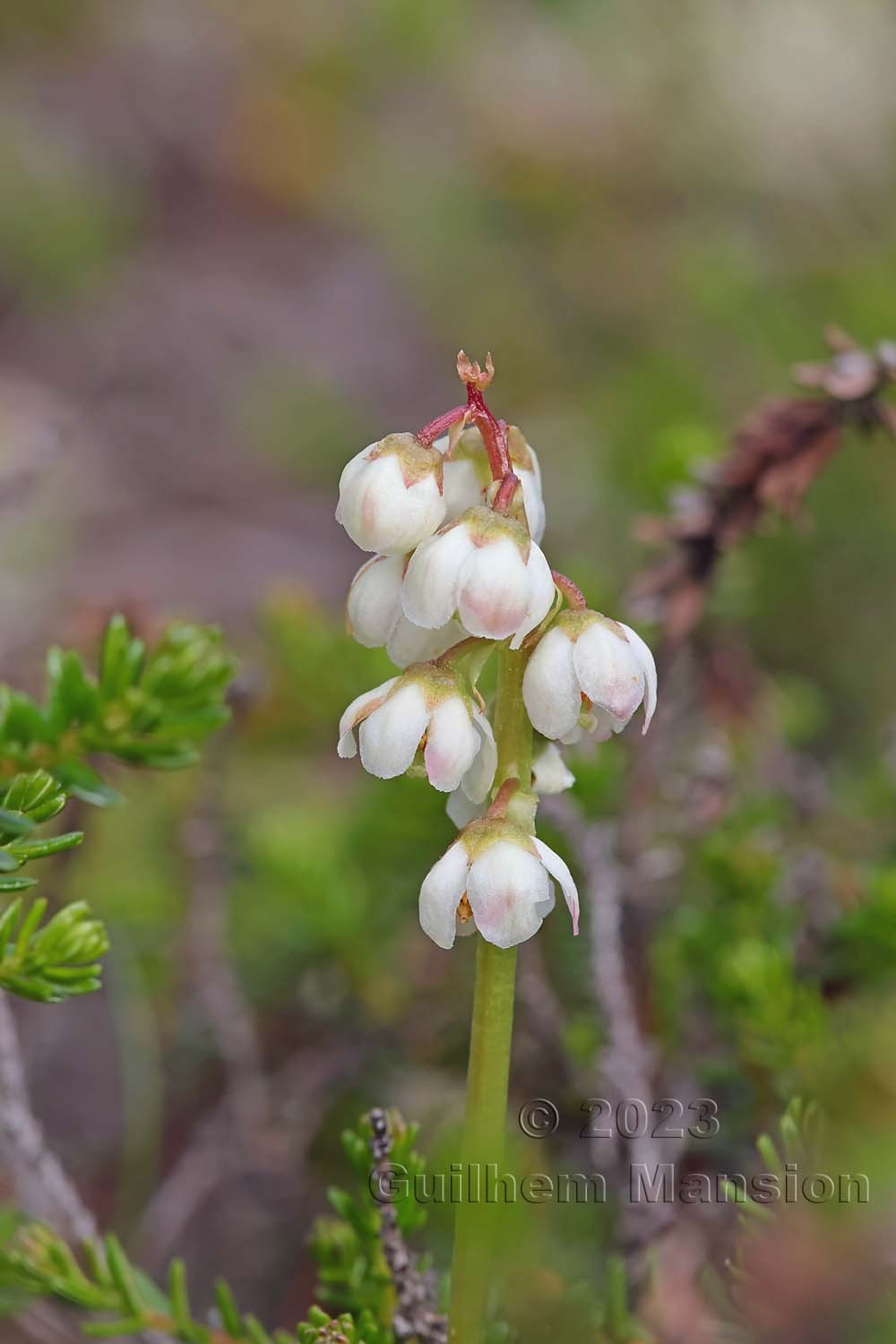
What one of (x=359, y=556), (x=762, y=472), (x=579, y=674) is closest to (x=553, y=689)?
(x=579, y=674)

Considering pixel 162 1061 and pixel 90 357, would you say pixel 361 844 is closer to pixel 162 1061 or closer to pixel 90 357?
pixel 162 1061

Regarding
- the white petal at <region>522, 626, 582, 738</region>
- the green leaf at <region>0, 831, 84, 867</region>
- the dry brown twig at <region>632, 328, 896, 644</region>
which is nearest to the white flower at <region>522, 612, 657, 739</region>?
the white petal at <region>522, 626, 582, 738</region>

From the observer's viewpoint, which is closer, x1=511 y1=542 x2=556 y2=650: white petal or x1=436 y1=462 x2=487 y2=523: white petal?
x1=511 y1=542 x2=556 y2=650: white petal

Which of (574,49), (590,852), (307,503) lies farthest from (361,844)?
(574,49)

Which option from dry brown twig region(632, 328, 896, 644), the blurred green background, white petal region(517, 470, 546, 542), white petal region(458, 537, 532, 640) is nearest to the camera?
white petal region(458, 537, 532, 640)

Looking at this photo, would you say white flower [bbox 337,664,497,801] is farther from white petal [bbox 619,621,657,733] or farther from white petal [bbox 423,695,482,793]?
white petal [bbox 619,621,657,733]
